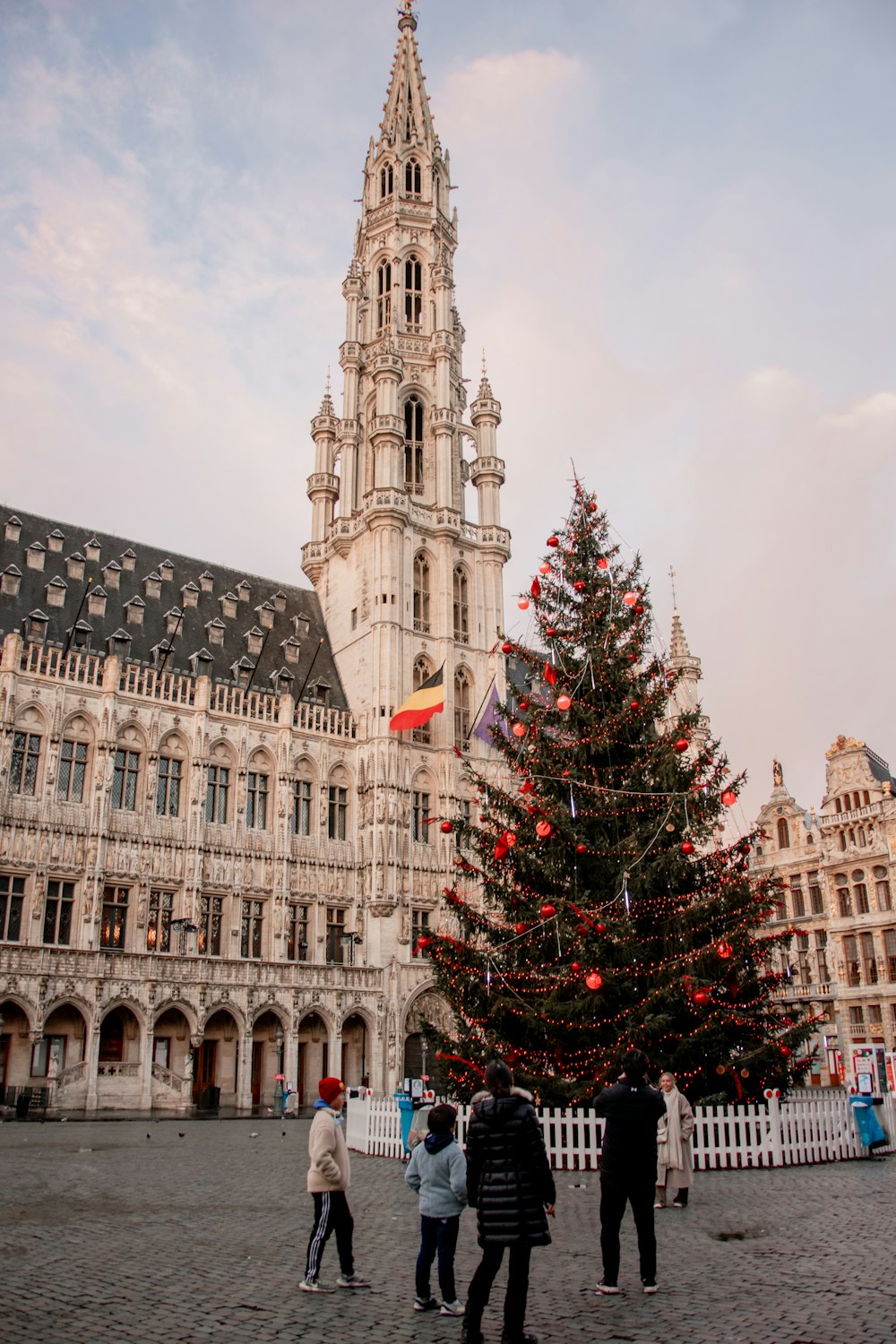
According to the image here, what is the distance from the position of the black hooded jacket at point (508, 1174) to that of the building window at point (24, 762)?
1328 inches

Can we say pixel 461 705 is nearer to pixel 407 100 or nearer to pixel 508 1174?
pixel 407 100

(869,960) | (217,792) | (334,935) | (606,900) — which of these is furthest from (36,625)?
(869,960)

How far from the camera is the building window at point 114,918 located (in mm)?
37688

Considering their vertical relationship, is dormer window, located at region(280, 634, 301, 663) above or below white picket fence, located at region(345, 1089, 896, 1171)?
above

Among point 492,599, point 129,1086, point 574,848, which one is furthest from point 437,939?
point 492,599

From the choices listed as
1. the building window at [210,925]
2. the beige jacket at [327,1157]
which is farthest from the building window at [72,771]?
the beige jacket at [327,1157]

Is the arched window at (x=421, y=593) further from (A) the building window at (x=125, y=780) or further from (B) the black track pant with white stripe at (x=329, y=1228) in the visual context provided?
(B) the black track pant with white stripe at (x=329, y=1228)

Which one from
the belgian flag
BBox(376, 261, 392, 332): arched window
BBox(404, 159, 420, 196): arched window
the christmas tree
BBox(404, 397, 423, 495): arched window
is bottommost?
the christmas tree

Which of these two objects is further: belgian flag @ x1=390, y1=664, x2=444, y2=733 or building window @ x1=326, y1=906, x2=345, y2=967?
building window @ x1=326, y1=906, x2=345, y2=967

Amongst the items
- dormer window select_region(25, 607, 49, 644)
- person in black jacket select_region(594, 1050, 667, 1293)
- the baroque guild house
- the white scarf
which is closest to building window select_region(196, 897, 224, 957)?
the baroque guild house

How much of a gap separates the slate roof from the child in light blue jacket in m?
36.2

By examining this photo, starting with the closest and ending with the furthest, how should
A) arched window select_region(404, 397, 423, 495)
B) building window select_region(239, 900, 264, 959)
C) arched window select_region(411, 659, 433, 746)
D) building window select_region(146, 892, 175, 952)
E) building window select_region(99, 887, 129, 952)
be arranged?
building window select_region(99, 887, 129, 952), building window select_region(146, 892, 175, 952), building window select_region(239, 900, 264, 959), arched window select_region(411, 659, 433, 746), arched window select_region(404, 397, 423, 495)

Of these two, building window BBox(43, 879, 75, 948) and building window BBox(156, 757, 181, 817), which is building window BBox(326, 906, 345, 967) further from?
building window BBox(43, 879, 75, 948)

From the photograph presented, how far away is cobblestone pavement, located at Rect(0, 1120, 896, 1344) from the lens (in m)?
7.13
